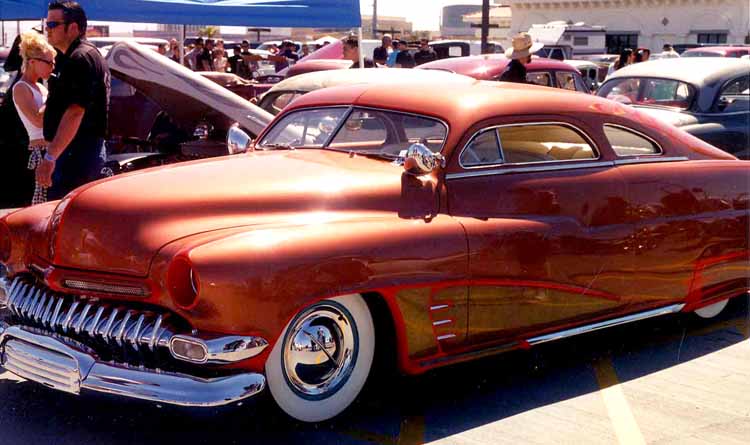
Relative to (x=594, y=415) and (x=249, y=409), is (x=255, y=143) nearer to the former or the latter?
(x=249, y=409)

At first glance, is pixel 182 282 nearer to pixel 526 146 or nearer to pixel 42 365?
pixel 42 365

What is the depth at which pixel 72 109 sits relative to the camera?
18.7 ft

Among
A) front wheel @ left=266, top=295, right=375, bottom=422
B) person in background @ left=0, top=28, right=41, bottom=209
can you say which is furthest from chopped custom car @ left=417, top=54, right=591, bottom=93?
front wheel @ left=266, top=295, right=375, bottom=422

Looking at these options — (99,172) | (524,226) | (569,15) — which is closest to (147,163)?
(99,172)

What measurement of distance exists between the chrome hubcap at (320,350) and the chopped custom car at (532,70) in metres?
8.37

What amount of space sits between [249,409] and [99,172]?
2.09m

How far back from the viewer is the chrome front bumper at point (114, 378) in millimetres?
3824

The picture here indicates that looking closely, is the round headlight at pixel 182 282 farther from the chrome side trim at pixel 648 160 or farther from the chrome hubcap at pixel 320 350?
the chrome side trim at pixel 648 160

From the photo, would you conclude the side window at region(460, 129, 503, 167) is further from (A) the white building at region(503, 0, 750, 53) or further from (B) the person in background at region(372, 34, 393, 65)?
(A) the white building at region(503, 0, 750, 53)

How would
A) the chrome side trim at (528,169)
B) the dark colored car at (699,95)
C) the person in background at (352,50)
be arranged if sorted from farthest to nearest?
the person in background at (352,50)
the dark colored car at (699,95)
the chrome side trim at (528,169)

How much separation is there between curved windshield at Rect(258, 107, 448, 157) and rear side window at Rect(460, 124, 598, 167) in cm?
18

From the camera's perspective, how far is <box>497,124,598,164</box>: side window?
200 inches

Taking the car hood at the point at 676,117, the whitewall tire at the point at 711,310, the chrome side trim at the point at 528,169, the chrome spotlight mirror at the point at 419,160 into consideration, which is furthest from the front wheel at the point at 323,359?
the car hood at the point at 676,117

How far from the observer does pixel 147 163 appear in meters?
8.61
